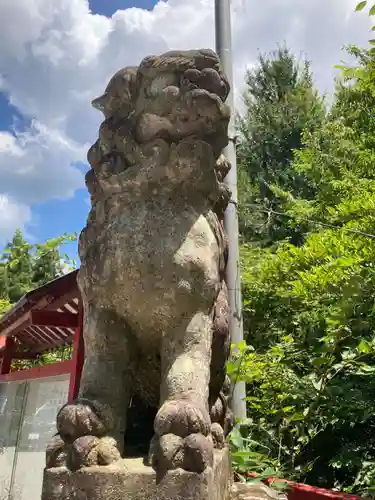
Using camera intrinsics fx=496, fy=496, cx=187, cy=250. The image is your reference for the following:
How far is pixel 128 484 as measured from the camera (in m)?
1.45

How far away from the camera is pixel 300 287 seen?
3732 mm

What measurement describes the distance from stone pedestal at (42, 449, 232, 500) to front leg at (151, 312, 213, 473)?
0.11 ft

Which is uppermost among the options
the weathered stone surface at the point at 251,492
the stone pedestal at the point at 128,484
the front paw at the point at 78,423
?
the front paw at the point at 78,423

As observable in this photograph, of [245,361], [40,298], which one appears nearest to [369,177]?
[245,361]

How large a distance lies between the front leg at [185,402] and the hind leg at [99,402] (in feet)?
0.53

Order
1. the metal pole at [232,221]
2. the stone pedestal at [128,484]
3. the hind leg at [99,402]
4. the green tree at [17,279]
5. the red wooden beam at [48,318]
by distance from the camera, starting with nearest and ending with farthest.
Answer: the stone pedestal at [128,484] → the hind leg at [99,402] → the metal pole at [232,221] → the red wooden beam at [48,318] → the green tree at [17,279]

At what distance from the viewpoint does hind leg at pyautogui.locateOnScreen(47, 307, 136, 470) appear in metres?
1.52

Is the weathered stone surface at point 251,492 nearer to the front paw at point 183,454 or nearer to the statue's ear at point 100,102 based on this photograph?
the front paw at point 183,454

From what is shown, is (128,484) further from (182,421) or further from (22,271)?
(22,271)

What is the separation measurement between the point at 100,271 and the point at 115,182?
13.4 inches

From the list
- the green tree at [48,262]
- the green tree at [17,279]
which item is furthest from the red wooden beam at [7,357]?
the green tree at [17,279]

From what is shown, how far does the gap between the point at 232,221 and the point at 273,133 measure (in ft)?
34.7

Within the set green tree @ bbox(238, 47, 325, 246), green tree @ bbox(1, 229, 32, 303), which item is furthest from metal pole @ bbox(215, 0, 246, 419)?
green tree @ bbox(1, 229, 32, 303)

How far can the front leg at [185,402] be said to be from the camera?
141 cm
